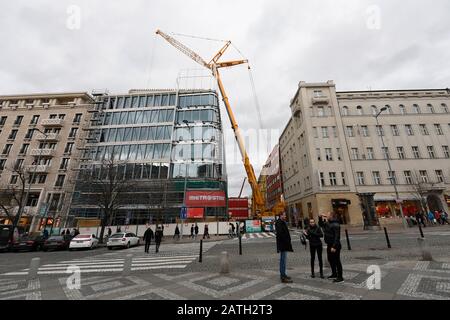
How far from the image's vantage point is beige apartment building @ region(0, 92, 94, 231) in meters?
36.5

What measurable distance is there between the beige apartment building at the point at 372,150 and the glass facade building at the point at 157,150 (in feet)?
51.2

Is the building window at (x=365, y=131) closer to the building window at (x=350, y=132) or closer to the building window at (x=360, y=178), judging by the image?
the building window at (x=350, y=132)

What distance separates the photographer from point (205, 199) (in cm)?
3459

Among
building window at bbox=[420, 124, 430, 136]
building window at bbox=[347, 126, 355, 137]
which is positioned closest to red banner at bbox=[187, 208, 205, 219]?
building window at bbox=[347, 126, 355, 137]

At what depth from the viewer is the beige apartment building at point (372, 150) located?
3014cm

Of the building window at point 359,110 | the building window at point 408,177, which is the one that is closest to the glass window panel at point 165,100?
the building window at point 359,110

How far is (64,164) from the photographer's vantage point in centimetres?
4059

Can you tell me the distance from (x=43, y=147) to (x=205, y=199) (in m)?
33.8

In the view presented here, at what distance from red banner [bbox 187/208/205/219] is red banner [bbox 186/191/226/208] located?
2.30 ft

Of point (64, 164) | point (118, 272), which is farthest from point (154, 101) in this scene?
point (118, 272)

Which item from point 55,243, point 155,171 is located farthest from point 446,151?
point 55,243

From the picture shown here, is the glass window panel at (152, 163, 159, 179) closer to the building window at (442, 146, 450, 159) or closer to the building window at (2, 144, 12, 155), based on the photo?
the building window at (2, 144, 12, 155)
